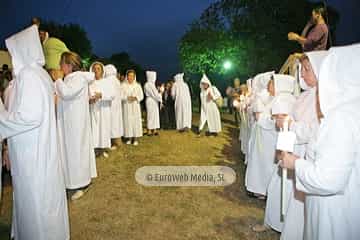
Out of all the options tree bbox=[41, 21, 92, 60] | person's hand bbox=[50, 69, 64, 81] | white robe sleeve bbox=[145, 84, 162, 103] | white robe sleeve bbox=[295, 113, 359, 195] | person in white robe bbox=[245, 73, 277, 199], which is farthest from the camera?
tree bbox=[41, 21, 92, 60]

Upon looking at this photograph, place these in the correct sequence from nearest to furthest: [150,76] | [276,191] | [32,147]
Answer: [32,147] < [276,191] < [150,76]

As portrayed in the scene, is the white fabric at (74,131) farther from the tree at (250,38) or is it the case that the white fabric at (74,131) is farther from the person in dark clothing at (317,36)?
the tree at (250,38)

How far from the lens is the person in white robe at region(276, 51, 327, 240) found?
2.59m

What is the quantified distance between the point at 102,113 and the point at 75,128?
2752mm

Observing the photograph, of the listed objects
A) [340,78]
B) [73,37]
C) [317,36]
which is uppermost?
[73,37]

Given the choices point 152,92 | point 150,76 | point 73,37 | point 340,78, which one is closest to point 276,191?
point 340,78

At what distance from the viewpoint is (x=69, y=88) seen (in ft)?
14.2

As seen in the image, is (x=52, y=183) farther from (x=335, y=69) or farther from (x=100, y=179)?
(x=100, y=179)

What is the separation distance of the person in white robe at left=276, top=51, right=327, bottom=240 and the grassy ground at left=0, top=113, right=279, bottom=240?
87cm

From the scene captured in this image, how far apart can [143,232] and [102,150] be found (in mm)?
4455

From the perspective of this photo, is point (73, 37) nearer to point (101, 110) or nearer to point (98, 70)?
point (98, 70)

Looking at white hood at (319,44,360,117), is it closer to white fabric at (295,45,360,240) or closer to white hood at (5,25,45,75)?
white fabric at (295,45,360,240)

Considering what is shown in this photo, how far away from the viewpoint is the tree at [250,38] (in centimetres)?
1791

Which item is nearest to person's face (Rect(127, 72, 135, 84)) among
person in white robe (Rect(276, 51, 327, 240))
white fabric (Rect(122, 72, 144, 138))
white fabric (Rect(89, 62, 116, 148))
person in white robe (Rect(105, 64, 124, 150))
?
white fabric (Rect(122, 72, 144, 138))
